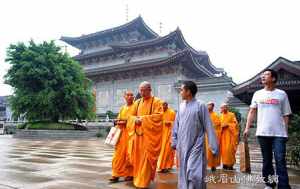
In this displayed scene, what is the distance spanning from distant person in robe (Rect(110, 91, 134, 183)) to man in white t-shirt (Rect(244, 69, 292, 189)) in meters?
2.18

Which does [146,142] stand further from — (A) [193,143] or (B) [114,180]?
(A) [193,143]

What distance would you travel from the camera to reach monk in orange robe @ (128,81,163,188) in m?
5.28

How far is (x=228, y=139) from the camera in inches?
323

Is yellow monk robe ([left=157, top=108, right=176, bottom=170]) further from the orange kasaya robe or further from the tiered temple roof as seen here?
the tiered temple roof

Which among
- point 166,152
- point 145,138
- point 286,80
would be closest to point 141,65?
point 286,80

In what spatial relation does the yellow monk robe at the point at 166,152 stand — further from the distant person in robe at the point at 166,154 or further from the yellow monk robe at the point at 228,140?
the yellow monk robe at the point at 228,140

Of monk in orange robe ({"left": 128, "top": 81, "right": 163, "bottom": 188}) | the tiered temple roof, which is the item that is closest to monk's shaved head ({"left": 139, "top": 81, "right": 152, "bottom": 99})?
monk in orange robe ({"left": 128, "top": 81, "right": 163, "bottom": 188})

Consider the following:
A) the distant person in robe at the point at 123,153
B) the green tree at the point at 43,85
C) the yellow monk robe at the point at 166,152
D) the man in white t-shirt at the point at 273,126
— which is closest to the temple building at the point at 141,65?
the green tree at the point at 43,85

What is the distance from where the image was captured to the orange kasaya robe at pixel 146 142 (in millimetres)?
5285

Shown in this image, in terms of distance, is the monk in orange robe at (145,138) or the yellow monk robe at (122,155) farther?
the yellow monk robe at (122,155)

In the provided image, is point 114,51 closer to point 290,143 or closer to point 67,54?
point 67,54

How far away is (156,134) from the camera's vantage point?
18.0 feet

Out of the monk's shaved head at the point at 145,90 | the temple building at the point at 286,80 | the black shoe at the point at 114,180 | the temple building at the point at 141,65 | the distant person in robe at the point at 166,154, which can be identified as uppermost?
the temple building at the point at 141,65

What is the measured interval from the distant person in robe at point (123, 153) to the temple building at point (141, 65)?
2410 cm
